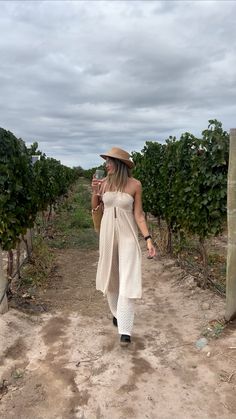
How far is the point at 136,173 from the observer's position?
10438 millimetres

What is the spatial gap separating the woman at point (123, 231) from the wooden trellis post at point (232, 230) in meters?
0.96

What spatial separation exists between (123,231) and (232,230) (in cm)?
123

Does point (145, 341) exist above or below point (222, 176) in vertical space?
below

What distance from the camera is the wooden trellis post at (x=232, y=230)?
411cm

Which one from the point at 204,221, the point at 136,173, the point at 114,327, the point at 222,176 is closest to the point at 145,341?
the point at 114,327

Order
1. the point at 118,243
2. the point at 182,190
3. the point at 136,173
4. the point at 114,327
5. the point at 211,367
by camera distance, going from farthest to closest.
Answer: the point at 136,173, the point at 182,190, the point at 114,327, the point at 118,243, the point at 211,367

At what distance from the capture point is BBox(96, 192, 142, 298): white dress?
3.80 m

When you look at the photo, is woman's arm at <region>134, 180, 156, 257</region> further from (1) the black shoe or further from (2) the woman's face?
(1) the black shoe

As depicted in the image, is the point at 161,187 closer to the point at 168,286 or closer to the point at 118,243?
the point at 168,286

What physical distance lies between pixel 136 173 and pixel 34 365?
734cm

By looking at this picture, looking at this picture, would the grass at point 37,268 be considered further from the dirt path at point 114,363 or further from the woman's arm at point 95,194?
the woman's arm at point 95,194

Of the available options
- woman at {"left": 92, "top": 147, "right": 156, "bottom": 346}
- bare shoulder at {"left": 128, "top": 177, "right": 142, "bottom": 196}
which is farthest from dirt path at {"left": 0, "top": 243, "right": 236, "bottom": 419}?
bare shoulder at {"left": 128, "top": 177, "right": 142, "bottom": 196}

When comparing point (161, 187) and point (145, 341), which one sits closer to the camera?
point (145, 341)

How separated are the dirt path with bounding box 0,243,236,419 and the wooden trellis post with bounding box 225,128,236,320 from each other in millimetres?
288
